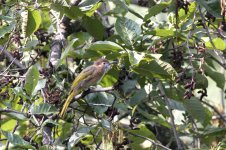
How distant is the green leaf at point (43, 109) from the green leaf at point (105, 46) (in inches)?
11.7

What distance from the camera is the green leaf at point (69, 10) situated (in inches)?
104

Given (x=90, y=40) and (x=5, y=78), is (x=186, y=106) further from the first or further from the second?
(x=5, y=78)

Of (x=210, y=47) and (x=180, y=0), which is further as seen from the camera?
(x=210, y=47)

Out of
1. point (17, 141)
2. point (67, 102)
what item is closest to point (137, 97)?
point (67, 102)

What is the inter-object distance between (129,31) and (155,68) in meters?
0.21

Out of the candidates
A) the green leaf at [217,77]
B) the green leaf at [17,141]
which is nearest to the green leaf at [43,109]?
the green leaf at [17,141]

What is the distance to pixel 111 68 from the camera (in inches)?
109

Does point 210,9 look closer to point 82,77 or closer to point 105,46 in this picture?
point 105,46

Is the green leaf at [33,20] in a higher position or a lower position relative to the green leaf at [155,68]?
higher

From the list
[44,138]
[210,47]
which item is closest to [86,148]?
[44,138]

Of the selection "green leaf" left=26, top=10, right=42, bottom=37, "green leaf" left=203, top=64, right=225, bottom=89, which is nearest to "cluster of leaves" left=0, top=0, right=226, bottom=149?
"green leaf" left=26, top=10, right=42, bottom=37

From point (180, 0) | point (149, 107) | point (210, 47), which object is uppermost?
point (180, 0)

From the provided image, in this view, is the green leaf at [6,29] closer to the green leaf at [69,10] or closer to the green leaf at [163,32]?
the green leaf at [69,10]

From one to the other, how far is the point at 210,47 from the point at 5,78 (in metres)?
0.87
